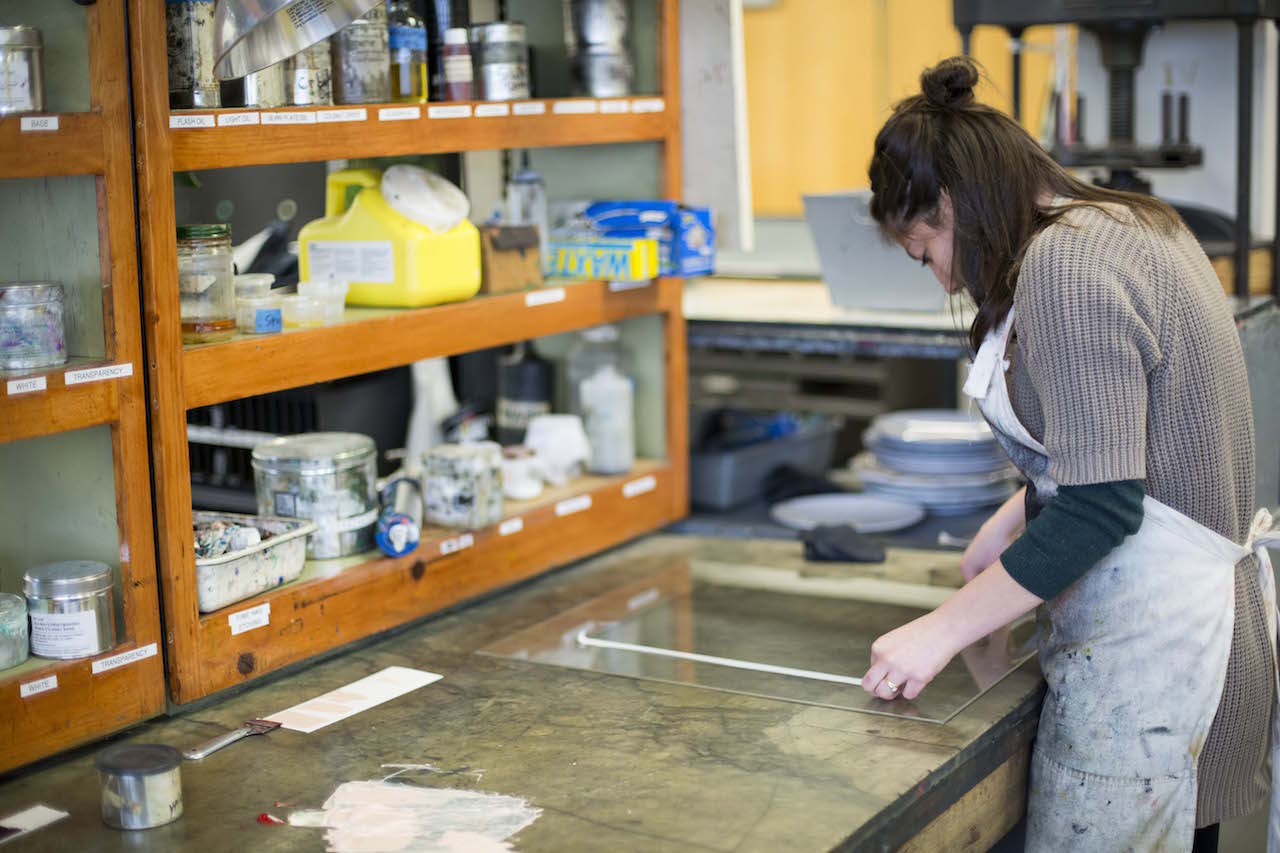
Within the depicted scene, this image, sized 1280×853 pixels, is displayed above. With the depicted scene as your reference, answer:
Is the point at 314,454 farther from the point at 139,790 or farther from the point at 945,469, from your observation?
the point at 945,469

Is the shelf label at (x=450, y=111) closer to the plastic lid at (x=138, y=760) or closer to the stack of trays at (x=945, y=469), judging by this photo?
the plastic lid at (x=138, y=760)

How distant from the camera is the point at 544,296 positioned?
2.38 meters

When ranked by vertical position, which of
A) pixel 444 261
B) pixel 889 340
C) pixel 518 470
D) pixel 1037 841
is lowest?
pixel 1037 841

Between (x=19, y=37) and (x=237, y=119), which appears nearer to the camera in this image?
(x=19, y=37)

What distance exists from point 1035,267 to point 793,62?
3614 mm

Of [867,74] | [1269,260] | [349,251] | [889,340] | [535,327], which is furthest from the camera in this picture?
[867,74]

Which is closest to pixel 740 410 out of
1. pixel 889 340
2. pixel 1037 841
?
pixel 889 340

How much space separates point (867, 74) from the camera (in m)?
4.96

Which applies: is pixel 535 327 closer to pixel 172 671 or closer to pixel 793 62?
pixel 172 671

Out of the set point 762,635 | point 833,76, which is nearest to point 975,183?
point 762,635

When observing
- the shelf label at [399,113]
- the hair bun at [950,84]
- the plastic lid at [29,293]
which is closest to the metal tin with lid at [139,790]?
the plastic lid at [29,293]

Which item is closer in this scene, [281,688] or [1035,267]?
[1035,267]

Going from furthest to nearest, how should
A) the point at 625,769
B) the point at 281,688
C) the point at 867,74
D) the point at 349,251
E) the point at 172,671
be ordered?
the point at 867,74 < the point at 349,251 < the point at 281,688 < the point at 172,671 < the point at 625,769

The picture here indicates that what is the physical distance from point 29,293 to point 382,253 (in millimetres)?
612
